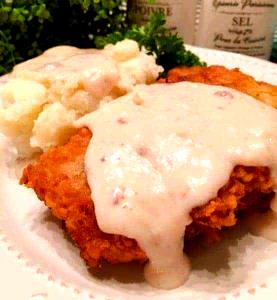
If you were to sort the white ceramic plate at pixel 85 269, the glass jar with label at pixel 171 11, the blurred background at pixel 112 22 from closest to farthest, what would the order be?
the white ceramic plate at pixel 85 269 → the blurred background at pixel 112 22 → the glass jar with label at pixel 171 11

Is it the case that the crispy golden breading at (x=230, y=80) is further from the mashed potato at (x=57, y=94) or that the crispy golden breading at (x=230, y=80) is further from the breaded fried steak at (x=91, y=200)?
the breaded fried steak at (x=91, y=200)

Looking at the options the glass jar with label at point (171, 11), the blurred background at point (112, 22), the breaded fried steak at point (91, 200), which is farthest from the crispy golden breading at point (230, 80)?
the glass jar with label at point (171, 11)

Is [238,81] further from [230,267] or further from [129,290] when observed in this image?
[129,290]

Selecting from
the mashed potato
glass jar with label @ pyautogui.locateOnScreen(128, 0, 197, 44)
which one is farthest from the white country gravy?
glass jar with label @ pyautogui.locateOnScreen(128, 0, 197, 44)

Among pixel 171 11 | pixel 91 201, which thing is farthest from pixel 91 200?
pixel 171 11

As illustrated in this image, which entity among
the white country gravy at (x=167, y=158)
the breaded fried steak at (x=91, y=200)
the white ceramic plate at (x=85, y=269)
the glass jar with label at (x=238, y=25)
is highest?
the white country gravy at (x=167, y=158)

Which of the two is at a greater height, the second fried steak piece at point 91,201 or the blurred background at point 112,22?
the second fried steak piece at point 91,201
